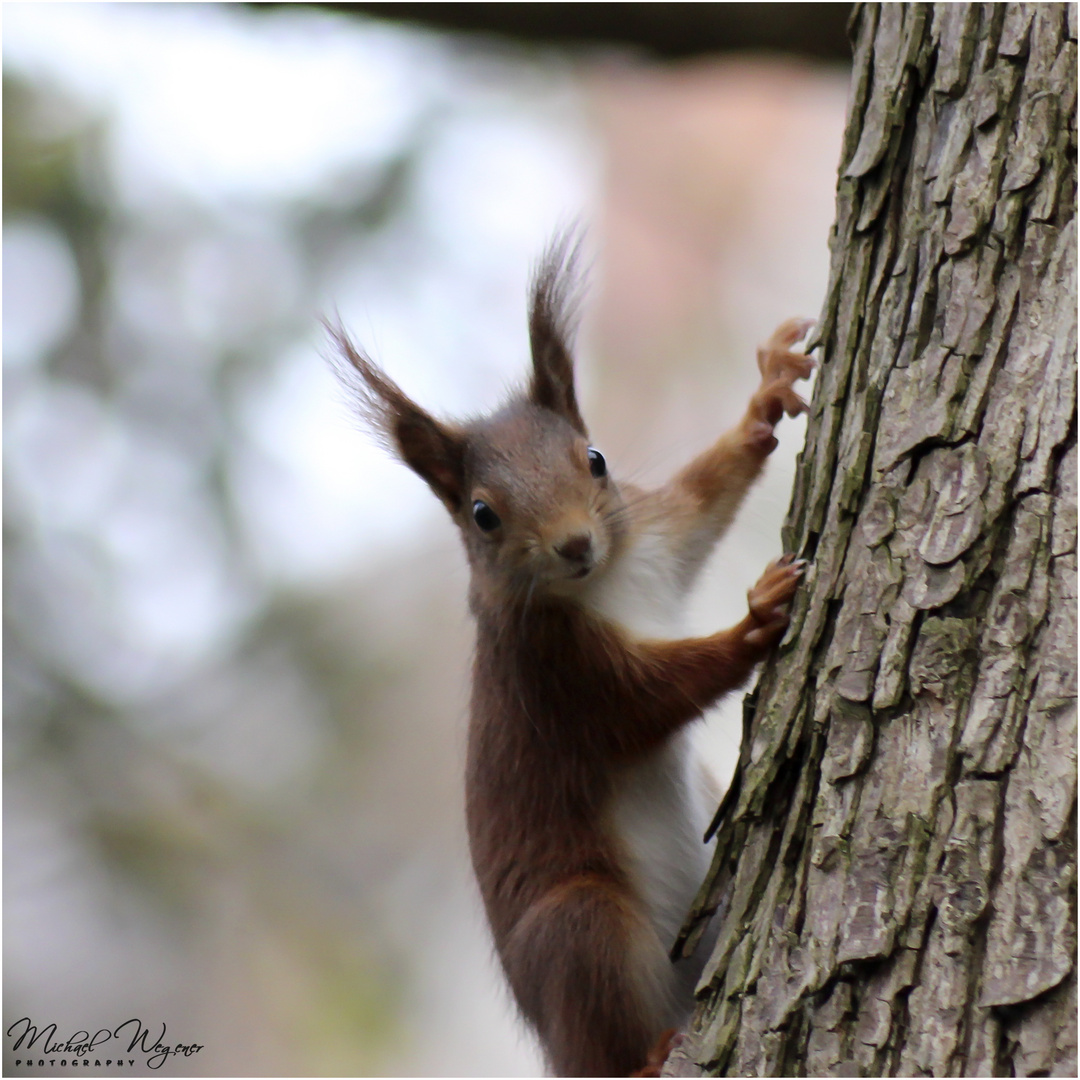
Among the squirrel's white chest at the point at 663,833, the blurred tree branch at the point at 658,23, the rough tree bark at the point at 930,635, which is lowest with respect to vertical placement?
the squirrel's white chest at the point at 663,833

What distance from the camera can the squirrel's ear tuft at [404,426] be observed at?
3039mm

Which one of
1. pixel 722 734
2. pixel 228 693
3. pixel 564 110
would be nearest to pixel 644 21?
pixel 722 734

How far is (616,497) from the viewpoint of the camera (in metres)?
3.18

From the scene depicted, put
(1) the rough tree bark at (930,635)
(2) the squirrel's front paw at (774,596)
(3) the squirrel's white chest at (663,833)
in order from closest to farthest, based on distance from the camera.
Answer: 1. (1) the rough tree bark at (930,635)
2. (2) the squirrel's front paw at (774,596)
3. (3) the squirrel's white chest at (663,833)

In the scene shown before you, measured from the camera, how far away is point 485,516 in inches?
119

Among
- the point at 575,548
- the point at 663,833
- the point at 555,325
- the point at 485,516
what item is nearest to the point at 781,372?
the point at 555,325

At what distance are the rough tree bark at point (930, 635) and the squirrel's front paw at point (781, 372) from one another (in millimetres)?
686

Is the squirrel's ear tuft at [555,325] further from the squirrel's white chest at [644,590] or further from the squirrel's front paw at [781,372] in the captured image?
the squirrel's front paw at [781,372]

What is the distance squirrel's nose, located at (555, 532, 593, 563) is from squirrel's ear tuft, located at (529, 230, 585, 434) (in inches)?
22.2

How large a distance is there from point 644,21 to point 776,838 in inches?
110

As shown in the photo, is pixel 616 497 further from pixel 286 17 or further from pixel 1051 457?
pixel 286 17

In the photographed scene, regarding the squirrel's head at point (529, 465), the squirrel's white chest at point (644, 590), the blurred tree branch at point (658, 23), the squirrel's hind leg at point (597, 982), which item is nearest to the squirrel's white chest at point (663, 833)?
the squirrel's hind leg at point (597, 982)

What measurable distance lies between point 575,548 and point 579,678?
1.12ft

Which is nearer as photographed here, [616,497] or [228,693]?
[616,497]
